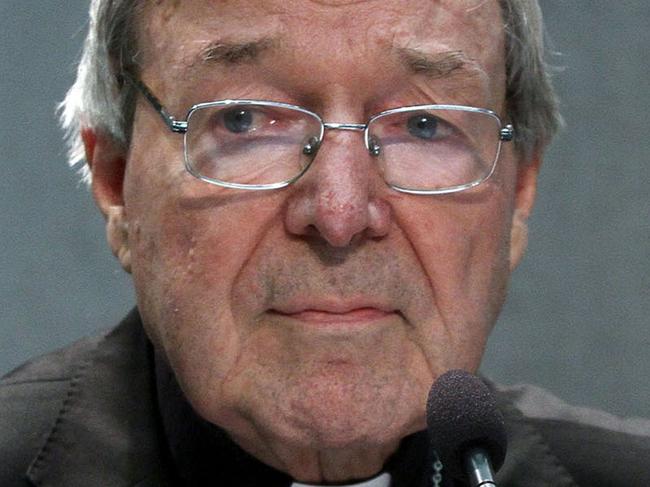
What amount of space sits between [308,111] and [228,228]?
17 centimetres

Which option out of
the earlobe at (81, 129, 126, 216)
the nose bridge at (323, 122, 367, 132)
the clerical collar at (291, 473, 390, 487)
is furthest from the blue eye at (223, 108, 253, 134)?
the clerical collar at (291, 473, 390, 487)

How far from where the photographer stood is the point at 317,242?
5.95ft

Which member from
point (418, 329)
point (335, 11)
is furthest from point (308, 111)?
point (418, 329)

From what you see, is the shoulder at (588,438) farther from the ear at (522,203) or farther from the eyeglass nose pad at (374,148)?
the eyeglass nose pad at (374,148)

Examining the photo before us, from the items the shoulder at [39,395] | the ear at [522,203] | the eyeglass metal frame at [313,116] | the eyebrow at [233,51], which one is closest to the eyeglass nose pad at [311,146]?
the eyeglass metal frame at [313,116]

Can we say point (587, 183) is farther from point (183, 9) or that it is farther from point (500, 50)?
point (183, 9)

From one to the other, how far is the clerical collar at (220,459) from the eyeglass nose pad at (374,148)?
1.49 ft

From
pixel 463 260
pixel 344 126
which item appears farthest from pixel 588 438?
pixel 344 126

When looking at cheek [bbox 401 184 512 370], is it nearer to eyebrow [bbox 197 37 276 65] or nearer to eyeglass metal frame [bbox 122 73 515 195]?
eyeglass metal frame [bbox 122 73 515 195]

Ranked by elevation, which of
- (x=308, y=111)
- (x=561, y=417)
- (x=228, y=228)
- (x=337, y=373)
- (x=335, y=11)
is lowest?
(x=561, y=417)

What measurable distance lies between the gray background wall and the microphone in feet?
3.80

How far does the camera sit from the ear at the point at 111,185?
206 centimetres

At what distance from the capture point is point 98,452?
2088 millimetres

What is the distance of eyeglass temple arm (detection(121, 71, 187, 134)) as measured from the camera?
190 cm
